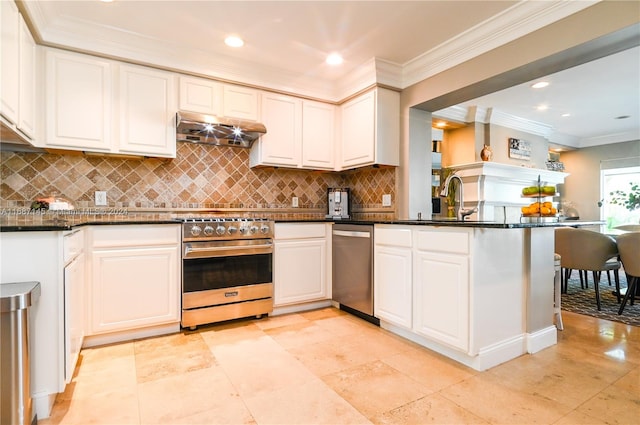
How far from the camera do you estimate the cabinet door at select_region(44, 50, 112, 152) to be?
2490mm

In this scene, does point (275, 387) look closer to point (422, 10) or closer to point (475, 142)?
point (422, 10)

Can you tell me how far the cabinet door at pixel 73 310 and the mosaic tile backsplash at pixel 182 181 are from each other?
89 cm

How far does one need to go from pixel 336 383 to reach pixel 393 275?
1022mm

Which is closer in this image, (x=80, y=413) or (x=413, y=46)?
(x=80, y=413)

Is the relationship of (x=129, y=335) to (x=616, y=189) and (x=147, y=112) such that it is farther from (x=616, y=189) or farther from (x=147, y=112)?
(x=616, y=189)

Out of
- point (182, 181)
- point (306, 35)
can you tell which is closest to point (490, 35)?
point (306, 35)

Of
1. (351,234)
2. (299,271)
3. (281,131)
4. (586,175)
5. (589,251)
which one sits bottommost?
(299,271)

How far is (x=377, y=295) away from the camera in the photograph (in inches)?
111

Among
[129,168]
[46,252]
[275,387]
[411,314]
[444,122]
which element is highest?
[444,122]

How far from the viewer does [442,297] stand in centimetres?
223

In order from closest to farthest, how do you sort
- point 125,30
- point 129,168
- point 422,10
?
1. point 422,10
2. point 125,30
3. point 129,168

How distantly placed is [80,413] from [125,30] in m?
2.61

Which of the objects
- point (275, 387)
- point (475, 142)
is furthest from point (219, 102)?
point (475, 142)

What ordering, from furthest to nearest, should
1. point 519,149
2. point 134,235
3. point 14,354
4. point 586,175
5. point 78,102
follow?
point 586,175 < point 519,149 < point 78,102 < point 134,235 < point 14,354
